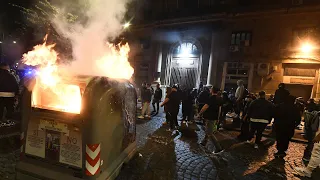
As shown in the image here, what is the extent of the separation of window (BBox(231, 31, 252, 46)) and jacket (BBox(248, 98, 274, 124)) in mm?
9903

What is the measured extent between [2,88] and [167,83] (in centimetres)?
1351

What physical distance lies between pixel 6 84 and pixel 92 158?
571 centimetres

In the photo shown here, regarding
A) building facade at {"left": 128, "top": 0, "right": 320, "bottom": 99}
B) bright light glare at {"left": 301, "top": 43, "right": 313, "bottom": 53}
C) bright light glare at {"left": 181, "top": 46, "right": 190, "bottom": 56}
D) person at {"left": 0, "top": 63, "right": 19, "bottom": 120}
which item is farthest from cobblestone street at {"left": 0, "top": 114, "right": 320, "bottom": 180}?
bright light glare at {"left": 181, "top": 46, "right": 190, "bottom": 56}

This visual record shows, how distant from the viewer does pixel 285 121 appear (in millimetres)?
5875

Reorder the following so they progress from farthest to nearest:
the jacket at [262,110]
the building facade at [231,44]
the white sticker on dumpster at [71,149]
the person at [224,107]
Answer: the building facade at [231,44]
the person at [224,107]
the jacket at [262,110]
the white sticker on dumpster at [71,149]

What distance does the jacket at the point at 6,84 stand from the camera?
255 inches

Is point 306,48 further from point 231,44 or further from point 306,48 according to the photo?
point 231,44

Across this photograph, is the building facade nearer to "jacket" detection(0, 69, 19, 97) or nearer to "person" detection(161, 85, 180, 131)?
"person" detection(161, 85, 180, 131)

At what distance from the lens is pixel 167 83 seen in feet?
60.4

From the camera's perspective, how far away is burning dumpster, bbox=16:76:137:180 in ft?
10.0

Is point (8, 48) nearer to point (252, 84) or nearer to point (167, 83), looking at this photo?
point (167, 83)

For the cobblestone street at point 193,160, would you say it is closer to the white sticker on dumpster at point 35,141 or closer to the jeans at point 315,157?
the jeans at point 315,157

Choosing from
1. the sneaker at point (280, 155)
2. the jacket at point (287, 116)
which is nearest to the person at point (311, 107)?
the jacket at point (287, 116)

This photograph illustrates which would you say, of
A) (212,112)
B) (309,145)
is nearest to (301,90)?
(309,145)
